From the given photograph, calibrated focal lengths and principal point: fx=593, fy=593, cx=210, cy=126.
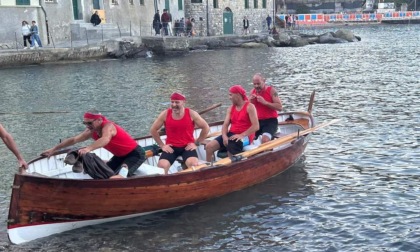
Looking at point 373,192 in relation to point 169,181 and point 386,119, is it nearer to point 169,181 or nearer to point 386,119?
point 169,181

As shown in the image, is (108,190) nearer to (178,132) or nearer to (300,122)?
(178,132)

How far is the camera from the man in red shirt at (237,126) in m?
11.3

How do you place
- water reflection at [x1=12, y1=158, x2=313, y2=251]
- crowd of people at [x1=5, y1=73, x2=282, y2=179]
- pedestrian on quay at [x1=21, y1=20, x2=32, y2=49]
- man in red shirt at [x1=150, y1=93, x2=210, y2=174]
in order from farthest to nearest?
pedestrian on quay at [x1=21, y1=20, x2=32, y2=49], man in red shirt at [x1=150, y1=93, x2=210, y2=174], crowd of people at [x1=5, y1=73, x2=282, y2=179], water reflection at [x1=12, y1=158, x2=313, y2=251]

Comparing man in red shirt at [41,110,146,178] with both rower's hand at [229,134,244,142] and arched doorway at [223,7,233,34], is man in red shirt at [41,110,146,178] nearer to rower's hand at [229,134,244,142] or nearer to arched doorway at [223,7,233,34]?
rower's hand at [229,134,244,142]

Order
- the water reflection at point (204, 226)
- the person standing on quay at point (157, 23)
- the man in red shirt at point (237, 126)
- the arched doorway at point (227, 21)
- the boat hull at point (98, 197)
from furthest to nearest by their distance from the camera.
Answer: the arched doorway at point (227, 21)
the person standing on quay at point (157, 23)
the man in red shirt at point (237, 126)
the water reflection at point (204, 226)
the boat hull at point (98, 197)

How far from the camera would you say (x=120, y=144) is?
9812 mm

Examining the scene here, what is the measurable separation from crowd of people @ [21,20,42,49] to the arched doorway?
25472 mm

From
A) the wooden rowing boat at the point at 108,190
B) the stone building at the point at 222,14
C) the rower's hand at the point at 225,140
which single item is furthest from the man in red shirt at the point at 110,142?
the stone building at the point at 222,14

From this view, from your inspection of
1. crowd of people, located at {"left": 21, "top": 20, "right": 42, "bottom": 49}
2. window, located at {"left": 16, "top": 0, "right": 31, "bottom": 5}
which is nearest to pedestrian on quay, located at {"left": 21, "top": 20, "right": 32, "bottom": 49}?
crowd of people, located at {"left": 21, "top": 20, "right": 42, "bottom": 49}

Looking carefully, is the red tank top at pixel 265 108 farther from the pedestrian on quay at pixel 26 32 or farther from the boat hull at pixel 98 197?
the pedestrian on quay at pixel 26 32

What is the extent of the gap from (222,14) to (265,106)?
4820cm

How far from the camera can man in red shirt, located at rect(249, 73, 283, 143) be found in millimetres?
12344

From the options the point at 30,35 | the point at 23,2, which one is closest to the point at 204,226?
the point at 30,35

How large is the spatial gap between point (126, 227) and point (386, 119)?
10.4m
